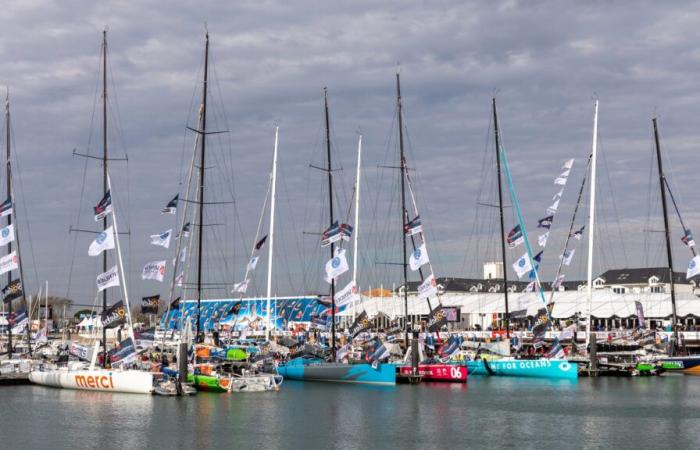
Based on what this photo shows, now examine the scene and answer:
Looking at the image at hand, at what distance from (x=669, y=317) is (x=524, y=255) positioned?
48.0 meters

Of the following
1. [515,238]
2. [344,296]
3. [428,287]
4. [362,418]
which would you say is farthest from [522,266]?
[362,418]

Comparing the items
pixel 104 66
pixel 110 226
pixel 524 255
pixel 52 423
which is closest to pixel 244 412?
pixel 52 423

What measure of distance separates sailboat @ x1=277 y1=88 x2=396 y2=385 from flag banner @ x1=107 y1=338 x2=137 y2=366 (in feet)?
44.6

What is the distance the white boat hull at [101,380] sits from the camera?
5547cm

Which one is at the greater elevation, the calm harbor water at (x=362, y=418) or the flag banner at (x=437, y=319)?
the flag banner at (x=437, y=319)

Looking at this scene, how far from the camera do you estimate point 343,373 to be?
63.6m

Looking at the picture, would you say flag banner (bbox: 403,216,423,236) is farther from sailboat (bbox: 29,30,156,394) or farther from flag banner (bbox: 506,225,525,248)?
sailboat (bbox: 29,30,156,394)

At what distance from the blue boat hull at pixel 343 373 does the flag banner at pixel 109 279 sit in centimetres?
1548

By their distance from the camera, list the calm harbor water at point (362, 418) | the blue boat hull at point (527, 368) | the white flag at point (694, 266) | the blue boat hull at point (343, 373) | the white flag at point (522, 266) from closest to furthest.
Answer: the calm harbor water at point (362, 418) → the blue boat hull at point (343, 373) → the blue boat hull at point (527, 368) → the white flag at point (522, 266) → the white flag at point (694, 266)

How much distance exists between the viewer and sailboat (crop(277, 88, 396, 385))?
63062 millimetres

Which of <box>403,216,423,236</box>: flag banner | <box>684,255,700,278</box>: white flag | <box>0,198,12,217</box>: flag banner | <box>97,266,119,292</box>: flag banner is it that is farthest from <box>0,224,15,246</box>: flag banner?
<box>684,255,700,278</box>: white flag

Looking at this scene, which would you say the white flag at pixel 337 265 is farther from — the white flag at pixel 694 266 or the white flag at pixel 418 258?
the white flag at pixel 694 266

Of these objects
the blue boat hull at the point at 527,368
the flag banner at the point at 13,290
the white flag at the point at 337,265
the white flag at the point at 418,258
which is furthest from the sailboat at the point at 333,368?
the flag banner at the point at 13,290

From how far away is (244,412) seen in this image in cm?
4869
